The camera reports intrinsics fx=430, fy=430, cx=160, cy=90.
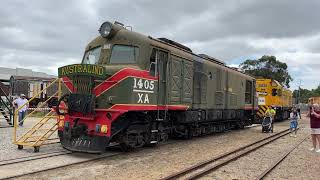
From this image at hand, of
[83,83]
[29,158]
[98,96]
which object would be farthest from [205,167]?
[29,158]

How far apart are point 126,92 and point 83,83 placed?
1.26m

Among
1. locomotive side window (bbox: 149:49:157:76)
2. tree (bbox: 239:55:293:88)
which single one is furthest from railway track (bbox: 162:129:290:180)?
tree (bbox: 239:55:293:88)

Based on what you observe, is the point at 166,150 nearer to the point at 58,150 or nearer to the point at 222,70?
the point at 58,150

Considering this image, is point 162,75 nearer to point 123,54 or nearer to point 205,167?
point 123,54

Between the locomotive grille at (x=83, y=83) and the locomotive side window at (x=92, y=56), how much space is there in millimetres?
1294

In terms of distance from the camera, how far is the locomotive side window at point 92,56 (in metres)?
13.0

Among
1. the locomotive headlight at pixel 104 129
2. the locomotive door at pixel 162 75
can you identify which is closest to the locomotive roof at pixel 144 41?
the locomotive door at pixel 162 75

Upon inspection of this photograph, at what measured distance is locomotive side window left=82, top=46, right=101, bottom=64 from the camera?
13.0m

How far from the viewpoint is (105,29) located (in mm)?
12703

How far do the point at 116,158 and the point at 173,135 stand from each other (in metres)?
5.89

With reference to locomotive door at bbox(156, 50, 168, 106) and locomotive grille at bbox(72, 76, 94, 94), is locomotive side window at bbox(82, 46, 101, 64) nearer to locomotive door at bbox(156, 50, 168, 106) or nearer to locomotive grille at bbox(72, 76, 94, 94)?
locomotive grille at bbox(72, 76, 94, 94)

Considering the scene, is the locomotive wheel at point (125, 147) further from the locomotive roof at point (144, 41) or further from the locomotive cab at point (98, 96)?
the locomotive roof at point (144, 41)

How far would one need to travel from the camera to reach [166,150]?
13.2m

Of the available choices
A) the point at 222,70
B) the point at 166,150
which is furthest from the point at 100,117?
the point at 222,70
